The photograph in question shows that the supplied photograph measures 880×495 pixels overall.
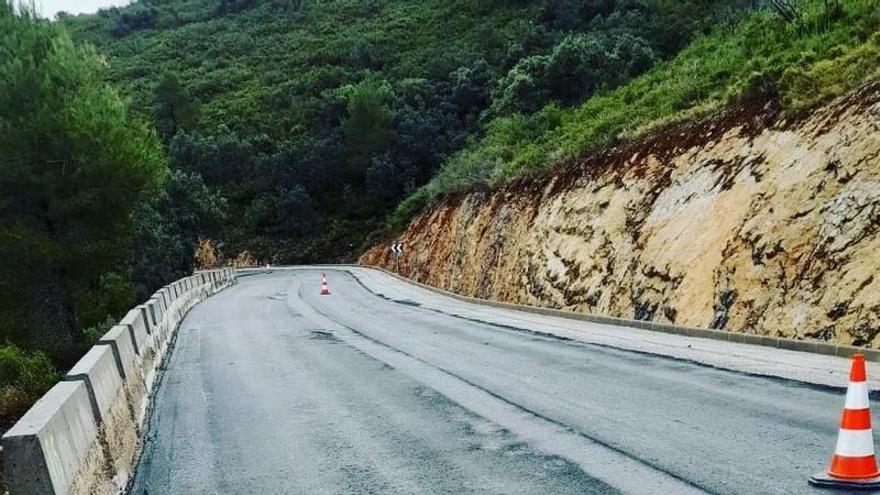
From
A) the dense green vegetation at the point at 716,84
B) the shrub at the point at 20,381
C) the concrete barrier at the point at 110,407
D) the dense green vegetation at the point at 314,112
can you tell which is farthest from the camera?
the dense green vegetation at the point at 314,112

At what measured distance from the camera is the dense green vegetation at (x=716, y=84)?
1582 cm

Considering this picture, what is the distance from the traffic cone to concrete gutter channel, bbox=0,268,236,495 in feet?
15.7

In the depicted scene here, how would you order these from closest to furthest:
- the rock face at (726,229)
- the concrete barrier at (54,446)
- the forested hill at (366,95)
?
the concrete barrier at (54,446)
the rock face at (726,229)
the forested hill at (366,95)

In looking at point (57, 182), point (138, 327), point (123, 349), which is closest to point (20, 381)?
point (57, 182)

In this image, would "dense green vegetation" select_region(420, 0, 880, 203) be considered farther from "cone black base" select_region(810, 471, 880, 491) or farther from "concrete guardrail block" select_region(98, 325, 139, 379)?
"concrete guardrail block" select_region(98, 325, 139, 379)

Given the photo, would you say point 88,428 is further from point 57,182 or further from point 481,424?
point 57,182

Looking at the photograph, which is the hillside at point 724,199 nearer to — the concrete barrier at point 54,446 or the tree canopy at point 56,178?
the concrete barrier at point 54,446

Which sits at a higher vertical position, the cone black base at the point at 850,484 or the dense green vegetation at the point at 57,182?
the dense green vegetation at the point at 57,182

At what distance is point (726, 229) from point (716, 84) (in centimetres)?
853

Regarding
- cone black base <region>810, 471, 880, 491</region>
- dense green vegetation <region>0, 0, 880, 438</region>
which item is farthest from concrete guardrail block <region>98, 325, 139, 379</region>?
dense green vegetation <region>0, 0, 880, 438</region>

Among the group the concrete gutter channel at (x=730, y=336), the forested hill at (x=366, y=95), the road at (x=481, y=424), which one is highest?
the forested hill at (x=366, y=95)

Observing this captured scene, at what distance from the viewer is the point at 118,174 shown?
27906mm

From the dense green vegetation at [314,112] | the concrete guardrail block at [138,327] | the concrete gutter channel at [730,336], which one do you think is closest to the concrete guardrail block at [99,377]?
the concrete guardrail block at [138,327]

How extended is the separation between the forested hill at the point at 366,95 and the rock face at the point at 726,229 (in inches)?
703
